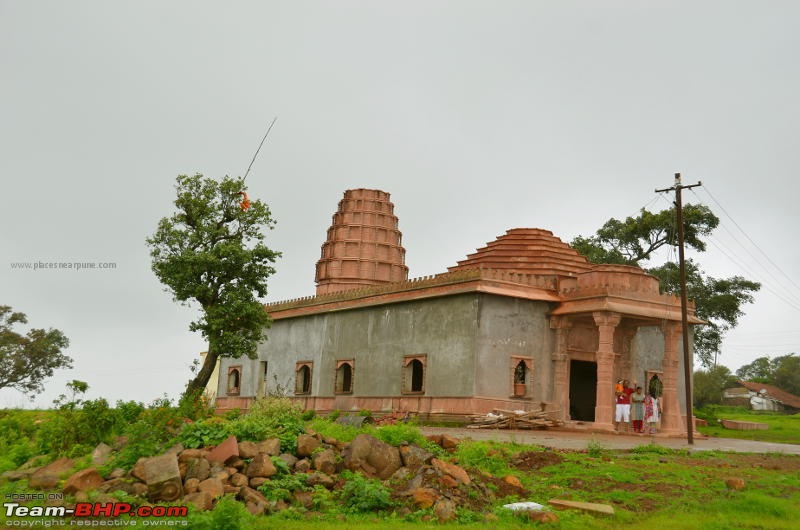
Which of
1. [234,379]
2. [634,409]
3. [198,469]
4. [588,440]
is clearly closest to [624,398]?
[634,409]

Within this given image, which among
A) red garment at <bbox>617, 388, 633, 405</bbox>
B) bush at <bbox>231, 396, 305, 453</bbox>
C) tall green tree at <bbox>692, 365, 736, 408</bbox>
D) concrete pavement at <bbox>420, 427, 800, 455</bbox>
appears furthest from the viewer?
tall green tree at <bbox>692, 365, 736, 408</bbox>

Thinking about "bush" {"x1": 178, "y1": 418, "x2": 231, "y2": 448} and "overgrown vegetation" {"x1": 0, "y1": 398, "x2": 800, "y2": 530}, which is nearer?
"overgrown vegetation" {"x1": 0, "y1": 398, "x2": 800, "y2": 530}

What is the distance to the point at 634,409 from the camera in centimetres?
2642

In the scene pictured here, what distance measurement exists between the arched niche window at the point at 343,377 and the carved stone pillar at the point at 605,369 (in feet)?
34.8

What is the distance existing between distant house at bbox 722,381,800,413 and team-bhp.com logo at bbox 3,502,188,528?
214 ft

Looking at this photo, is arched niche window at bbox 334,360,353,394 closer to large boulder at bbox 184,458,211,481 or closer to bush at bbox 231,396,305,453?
bush at bbox 231,396,305,453

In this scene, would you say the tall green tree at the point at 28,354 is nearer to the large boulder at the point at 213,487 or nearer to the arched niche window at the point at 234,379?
the arched niche window at the point at 234,379

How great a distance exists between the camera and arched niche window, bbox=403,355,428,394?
91.5ft

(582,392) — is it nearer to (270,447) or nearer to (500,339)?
(500,339)

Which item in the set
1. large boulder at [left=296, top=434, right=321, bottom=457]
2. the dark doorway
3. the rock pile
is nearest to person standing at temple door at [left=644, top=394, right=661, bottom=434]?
the dark doorway

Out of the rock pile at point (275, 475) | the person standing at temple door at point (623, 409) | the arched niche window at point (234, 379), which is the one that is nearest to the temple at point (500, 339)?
the person standing at temple door at point (623, 409)

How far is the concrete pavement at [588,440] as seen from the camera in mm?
19289

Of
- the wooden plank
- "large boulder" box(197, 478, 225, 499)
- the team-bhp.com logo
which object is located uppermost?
"large boulder" box(197, 478, 225, 499)

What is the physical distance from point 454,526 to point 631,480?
416 cm
